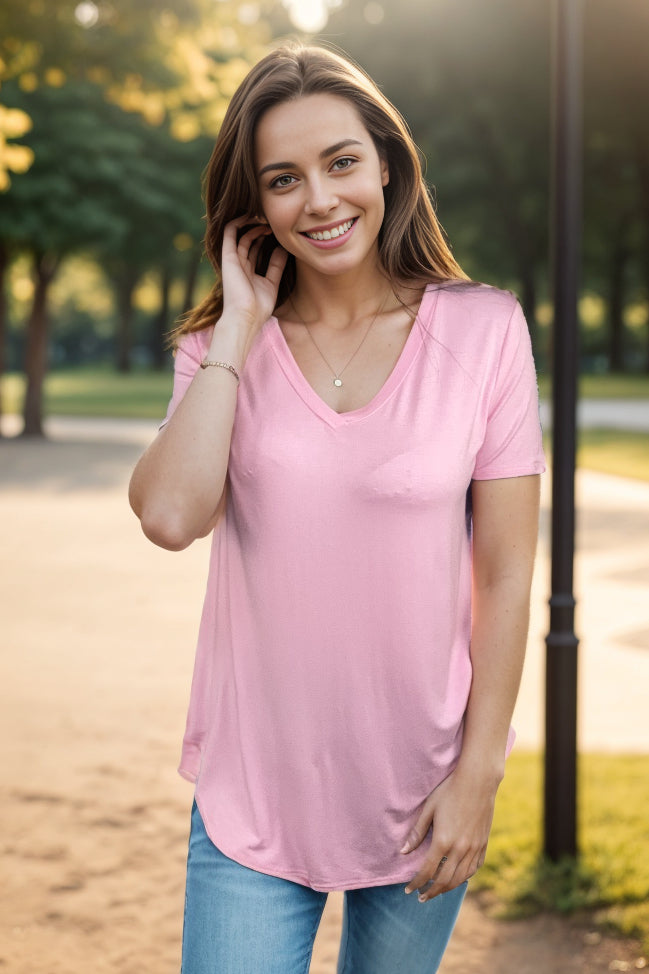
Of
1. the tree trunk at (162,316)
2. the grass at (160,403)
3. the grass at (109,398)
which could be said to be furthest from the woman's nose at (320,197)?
the tree trunk at (162,316)

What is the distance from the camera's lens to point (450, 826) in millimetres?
1917

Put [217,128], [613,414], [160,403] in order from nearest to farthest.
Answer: [217,128], [613,414], [160,403]

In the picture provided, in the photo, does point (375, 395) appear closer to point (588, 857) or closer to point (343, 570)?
point (343, 570)

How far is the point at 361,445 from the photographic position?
1.89 m

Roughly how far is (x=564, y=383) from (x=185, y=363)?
2209 mm

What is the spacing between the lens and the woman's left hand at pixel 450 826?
6.29 feet

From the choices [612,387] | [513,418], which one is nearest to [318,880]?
[513,418]

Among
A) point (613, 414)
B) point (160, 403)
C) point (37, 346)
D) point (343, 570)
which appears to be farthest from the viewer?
point (160, 403)

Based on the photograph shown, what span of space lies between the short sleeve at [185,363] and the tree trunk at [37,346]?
20872 mm

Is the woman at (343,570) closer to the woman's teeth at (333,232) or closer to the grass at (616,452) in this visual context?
the woman's teeth at (333,232)

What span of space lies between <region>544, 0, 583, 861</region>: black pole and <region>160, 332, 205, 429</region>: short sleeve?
2.07 metres

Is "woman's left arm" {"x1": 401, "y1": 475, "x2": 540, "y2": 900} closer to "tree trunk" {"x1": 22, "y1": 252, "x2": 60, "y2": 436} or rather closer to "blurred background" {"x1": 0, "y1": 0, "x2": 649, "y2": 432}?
"blurred background" {"x1": 0, "y1": 0, "x2": 649, "y2": 432}

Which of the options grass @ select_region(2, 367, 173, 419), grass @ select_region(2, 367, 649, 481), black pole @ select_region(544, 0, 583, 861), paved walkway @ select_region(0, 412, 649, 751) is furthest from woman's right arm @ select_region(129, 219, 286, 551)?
grass @ select_region(2, 367, 173, 419)

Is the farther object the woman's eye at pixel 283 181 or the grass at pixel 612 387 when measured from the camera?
the grass at pixel 612 387
